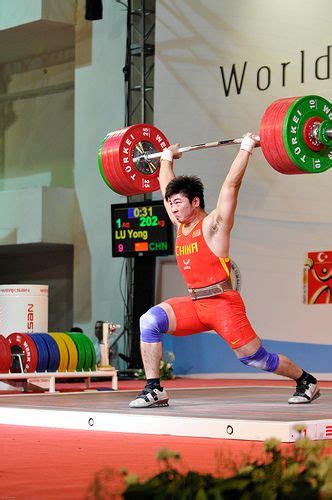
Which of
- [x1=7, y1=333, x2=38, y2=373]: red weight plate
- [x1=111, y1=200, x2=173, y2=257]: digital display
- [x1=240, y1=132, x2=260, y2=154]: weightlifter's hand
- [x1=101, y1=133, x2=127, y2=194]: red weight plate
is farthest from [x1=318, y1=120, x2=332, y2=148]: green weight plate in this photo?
[x1=111, y1=200, x2=173, y2=257]: digital display

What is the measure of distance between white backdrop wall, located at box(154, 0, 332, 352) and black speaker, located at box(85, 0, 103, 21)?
0.80 metres

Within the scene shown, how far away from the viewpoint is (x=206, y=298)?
571 cm

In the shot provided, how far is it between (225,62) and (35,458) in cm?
915

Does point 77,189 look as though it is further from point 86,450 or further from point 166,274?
point 86,450

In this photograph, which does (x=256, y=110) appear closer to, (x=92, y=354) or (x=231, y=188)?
(x=92, y=354)

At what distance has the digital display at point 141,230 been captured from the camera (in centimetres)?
1198

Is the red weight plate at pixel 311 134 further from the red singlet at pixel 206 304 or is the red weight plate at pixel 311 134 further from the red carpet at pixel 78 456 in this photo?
the red carpet at pixel 78 456

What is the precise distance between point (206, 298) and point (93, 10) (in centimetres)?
793

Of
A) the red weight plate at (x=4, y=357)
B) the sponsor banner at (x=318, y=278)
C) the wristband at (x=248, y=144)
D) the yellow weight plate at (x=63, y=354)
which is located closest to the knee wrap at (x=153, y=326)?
the wristband at (x=248, y=144)

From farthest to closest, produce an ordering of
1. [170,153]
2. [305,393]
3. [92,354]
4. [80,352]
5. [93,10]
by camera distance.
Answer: [93,10]
[92,354]
[80,352]
[170,153]
[305,393]

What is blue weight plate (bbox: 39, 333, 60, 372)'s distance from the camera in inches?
341

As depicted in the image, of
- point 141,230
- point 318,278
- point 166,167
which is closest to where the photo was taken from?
point 166,167

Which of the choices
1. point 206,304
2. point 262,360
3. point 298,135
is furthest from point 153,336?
point 298,135

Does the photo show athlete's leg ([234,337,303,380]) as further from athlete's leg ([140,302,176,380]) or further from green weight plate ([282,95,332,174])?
green weight plate ([282,95,332,174])
